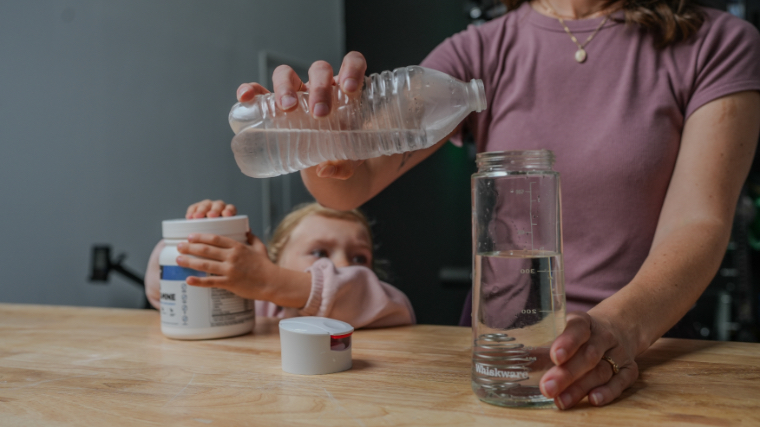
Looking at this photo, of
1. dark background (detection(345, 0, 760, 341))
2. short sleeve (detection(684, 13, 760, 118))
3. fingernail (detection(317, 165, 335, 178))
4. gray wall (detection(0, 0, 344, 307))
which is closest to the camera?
fingernail (detection(317, 165, 335, 178))

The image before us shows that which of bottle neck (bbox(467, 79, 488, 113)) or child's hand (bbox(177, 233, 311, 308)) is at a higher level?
bottle neck (bbox(467, 79, 488, 113))

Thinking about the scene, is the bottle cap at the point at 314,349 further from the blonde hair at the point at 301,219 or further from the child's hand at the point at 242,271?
the blonde hair at the point at 301,219

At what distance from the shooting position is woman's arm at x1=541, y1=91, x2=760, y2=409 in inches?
20.8

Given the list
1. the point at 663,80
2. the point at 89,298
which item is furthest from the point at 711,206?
the point at 89,298

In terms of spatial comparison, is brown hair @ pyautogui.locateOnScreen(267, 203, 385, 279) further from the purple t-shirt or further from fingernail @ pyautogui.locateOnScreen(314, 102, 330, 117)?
fingernail @ pyautogui.locateOnScreen(314, 102, 330, 117)

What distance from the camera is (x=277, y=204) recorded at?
3314 mm

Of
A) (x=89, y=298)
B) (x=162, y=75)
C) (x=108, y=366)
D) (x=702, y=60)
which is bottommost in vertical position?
(x=89, y=298)

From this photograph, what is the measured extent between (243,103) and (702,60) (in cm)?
75

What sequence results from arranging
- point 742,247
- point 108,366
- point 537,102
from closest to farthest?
point 108,366
point 537,102
point 742,247

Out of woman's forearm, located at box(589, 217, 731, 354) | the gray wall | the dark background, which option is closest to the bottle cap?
woman's forearm, located at box(589, 217, 731, 354)

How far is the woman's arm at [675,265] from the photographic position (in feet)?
1.73

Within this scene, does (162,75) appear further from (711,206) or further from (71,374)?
(711,206)

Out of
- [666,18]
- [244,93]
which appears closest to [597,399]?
[244,93]

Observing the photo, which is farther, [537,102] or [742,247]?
[742,247]
